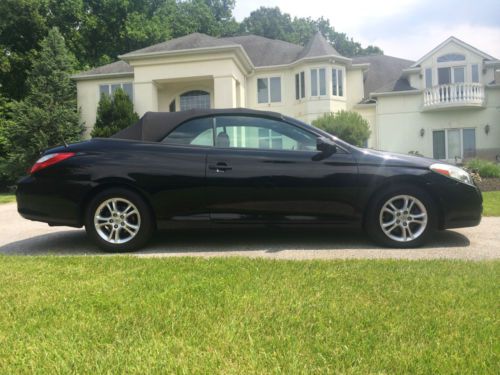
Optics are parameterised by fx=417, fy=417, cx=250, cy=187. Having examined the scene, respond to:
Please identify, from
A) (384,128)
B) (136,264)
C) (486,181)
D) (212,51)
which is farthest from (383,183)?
(384,128)

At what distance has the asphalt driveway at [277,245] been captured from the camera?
434 cm

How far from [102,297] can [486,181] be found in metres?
13.2

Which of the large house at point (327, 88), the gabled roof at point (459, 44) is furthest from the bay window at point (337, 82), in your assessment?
the gabled roof at point (459, 44)

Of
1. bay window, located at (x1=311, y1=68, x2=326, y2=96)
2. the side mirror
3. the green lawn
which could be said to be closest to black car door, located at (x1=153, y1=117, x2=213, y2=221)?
the side mirror

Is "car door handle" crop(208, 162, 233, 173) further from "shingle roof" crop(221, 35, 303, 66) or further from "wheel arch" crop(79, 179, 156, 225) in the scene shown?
"shingle roof" crop(221, 35, 303, 66)

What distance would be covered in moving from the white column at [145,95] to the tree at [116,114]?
456 mm

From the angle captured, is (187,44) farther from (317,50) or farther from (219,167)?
(219,167)

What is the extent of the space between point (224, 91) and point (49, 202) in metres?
16.0

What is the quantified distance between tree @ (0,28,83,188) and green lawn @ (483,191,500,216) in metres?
18.4

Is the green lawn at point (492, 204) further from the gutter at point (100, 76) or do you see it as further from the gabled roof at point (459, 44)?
the gutter at point (100, 76)

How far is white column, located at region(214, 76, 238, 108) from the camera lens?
19812 mm

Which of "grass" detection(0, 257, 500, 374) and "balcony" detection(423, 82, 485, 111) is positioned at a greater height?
"balcony" detection(423, 82, 485, 111)

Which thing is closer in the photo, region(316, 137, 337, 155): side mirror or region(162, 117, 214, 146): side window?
region(316, 137, 337, 155): side mirror

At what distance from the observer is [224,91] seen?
65.3 feet
